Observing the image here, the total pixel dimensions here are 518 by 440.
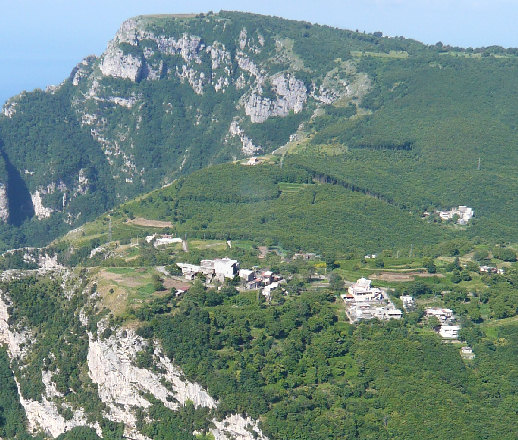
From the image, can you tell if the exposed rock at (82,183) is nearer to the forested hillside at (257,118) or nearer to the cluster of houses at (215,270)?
the forested hillside at (257,118)

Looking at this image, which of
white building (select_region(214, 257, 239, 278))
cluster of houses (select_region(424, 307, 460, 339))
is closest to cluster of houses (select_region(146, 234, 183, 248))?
white building (select_region(214, 257, 239, 278))

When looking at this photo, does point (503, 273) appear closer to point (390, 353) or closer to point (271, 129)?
point (390, 353)

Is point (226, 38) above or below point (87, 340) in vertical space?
above

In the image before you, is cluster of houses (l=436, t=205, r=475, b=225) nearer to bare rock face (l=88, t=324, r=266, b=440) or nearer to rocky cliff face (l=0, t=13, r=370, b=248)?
rocky cliff face (l=0, t=13, r=370, b=248)

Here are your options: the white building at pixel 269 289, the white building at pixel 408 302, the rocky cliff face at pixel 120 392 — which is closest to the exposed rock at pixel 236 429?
the rocky cliff face at pixel 120 392

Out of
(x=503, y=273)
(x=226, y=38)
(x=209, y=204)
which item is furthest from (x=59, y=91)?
(x=503, y=273)

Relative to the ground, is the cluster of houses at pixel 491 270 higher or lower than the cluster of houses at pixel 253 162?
lower
